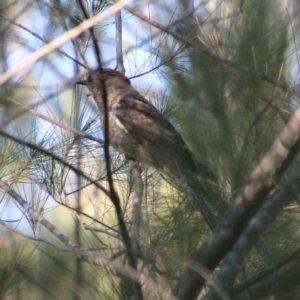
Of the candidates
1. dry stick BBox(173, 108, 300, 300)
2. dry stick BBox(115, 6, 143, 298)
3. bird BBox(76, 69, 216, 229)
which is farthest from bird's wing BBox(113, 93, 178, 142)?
dry stick BBox(173, 108, 300, 300)

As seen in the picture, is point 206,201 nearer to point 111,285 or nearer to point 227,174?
point 227,174

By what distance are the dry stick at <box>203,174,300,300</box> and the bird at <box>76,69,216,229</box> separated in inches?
26.2

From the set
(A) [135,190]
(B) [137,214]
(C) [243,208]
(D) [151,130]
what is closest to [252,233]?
(C) [243,208]

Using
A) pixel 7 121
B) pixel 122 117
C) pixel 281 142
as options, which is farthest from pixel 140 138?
pixel 281 142

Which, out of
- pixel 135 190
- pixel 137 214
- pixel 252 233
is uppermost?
pixel 135 190

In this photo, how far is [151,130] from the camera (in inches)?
178

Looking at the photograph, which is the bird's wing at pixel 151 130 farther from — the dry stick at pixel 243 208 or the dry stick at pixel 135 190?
the dry stick at pixel 243 208

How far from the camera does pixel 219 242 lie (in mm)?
2516

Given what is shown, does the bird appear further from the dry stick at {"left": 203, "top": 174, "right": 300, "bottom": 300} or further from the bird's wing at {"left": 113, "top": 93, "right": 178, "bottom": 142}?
the dry stick at {"left": 203, "top": 174, "right": 300, "bottom": 300}

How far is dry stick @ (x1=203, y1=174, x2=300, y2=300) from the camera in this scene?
102 inches

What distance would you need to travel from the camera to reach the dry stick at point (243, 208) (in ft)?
7.74

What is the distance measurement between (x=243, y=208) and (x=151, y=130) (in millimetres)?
2116

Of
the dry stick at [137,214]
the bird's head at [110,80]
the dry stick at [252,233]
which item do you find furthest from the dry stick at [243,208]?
the bird's head at [110,80]

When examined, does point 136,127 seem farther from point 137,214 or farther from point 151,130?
point 137,214
